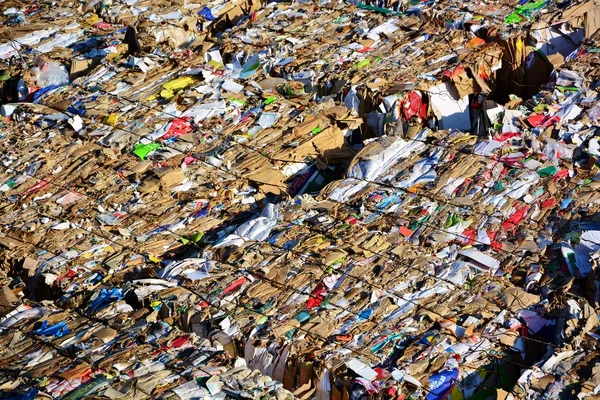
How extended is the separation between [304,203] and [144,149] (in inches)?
79.4

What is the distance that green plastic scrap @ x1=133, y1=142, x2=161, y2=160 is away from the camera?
1138 centimetres

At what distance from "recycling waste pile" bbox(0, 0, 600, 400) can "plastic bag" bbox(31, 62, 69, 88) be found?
0.12 ft

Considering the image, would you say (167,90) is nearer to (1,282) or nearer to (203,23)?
(203,23)

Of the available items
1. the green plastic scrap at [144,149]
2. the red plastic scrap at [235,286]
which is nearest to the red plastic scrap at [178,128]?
the green plastic scrap at [144,149]

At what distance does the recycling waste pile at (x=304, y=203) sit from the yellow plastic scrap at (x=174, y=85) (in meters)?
0.10

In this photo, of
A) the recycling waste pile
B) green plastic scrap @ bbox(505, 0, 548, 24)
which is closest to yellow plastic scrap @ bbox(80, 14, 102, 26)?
the recycling waste pile

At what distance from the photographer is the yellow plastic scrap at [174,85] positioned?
40.6 ft

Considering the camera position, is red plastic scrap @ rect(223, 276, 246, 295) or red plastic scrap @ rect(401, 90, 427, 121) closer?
red plastic scrap @ rect(223, 276, 246, 295)

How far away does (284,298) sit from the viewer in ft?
30.2

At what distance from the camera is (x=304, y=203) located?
1030cm

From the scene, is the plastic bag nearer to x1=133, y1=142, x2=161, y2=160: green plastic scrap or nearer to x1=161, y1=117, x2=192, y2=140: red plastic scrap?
x1=161, y1=117, x2=192, y2=140: red plastic scrap

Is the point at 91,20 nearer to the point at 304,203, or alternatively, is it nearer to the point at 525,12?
the point at 525,12

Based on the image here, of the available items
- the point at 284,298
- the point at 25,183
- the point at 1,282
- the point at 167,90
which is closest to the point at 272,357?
the point at 284,298

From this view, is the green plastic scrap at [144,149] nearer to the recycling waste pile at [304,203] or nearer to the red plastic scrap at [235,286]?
the recycling waste pile at [304,203]
